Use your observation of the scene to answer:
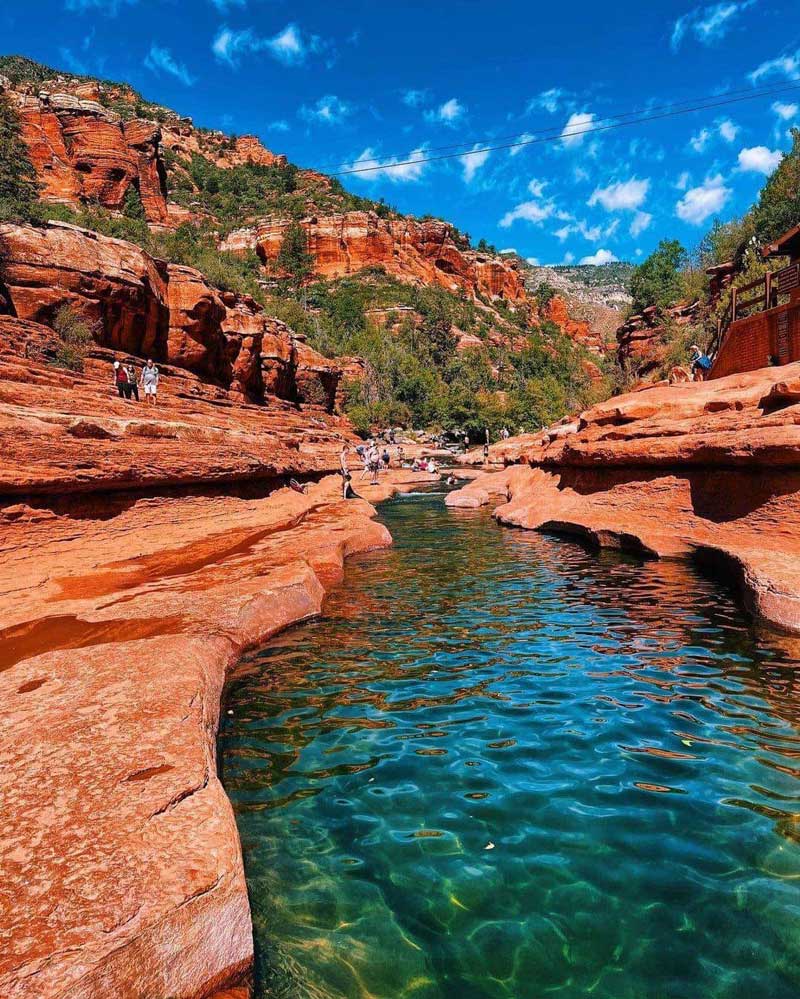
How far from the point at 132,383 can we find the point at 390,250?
102 m

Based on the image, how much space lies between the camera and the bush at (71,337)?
17.5 m

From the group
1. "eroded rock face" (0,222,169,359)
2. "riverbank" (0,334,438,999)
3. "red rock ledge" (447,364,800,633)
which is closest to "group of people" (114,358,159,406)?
"riverbank" (0,334,438,999)

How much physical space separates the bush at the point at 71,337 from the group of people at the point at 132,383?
120 centimetres

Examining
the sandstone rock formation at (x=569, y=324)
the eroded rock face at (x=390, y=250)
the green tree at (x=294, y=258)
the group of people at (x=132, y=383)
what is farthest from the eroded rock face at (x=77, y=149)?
the sandstone rock formation at (x=569, y=324)

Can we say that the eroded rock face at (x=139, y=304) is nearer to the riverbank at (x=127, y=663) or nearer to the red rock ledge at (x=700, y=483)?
the riverbank at (x=127, y=663)

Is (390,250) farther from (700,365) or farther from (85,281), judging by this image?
(700,365)

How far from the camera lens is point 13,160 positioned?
33438mm

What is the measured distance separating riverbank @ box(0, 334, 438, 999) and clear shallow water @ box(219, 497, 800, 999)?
556 mm

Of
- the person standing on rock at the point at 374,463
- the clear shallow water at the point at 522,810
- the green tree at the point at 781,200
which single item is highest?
the green tree at the point at 781,200

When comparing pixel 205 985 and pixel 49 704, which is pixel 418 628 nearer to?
pixel 49 704

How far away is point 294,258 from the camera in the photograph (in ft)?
323

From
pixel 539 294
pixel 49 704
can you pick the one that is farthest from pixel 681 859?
pixel 539 294

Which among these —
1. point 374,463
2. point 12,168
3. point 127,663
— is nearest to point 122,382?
point 127,663

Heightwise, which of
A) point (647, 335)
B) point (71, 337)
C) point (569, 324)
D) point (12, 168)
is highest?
point (569, 324)
